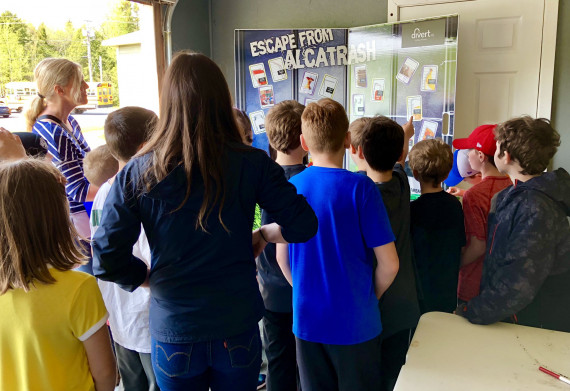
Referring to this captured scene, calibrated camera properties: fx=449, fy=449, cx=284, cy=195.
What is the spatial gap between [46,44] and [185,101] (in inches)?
114

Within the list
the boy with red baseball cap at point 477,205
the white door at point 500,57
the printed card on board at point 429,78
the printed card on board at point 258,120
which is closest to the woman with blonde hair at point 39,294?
the boy with red baseball cap at point 477,205

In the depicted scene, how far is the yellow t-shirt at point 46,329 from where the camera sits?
0.97 metres

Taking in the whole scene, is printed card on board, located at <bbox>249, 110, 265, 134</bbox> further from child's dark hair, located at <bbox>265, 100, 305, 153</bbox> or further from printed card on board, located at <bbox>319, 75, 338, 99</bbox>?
child's dark hair, located at <bbox>265, 100, 305, 153</bbox>

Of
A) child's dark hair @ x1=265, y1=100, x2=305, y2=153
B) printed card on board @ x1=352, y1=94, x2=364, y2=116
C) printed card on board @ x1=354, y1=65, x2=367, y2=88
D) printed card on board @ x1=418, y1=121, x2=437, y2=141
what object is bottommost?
printed card on board @ x1=418, y1=121, x2=437, y2=141

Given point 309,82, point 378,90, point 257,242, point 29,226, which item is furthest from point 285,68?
point 29,226

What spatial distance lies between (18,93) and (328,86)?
244cm

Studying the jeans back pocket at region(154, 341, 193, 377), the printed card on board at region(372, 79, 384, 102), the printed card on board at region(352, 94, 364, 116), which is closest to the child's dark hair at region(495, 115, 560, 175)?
the jeans back pocket at region(154, 341, 193, 377)

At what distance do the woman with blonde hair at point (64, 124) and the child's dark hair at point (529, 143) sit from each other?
5.31 feet

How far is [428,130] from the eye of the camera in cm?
343

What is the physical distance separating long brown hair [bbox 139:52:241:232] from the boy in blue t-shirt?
47cm

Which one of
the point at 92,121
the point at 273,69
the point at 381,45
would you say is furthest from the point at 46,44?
the point at 381,45

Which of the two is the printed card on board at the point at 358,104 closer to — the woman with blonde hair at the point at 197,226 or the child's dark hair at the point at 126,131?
the child's dark hair at the point at 126,131

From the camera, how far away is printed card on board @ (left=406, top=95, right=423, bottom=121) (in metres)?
3.46

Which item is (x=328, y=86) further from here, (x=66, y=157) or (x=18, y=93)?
(x=66, y=157)
